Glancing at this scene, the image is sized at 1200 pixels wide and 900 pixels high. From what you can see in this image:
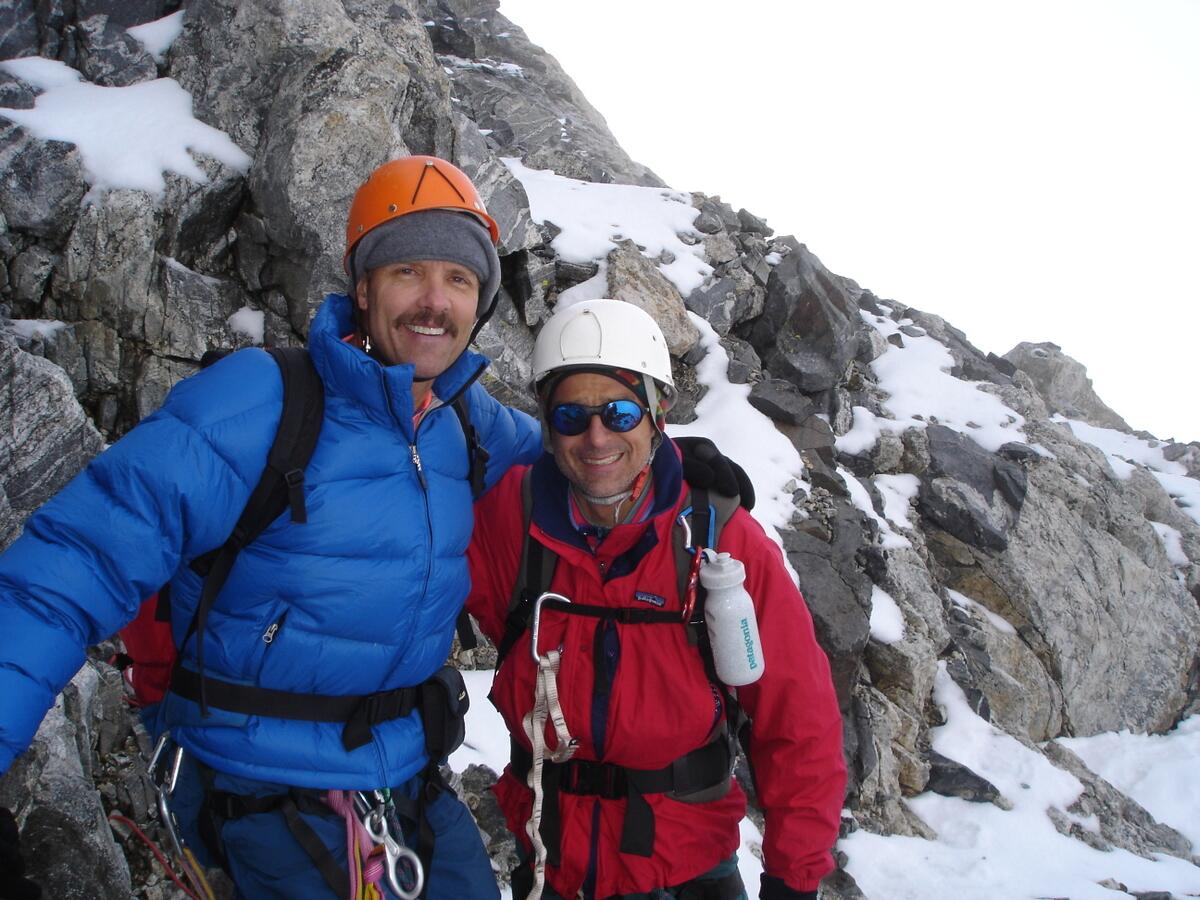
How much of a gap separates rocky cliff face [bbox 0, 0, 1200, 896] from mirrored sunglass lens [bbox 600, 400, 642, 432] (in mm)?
3242

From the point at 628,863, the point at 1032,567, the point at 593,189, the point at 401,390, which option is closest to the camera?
the point at 401,390

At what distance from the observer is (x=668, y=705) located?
3.24m

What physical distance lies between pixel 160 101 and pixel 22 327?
3.85m

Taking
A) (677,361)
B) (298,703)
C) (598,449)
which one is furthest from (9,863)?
(677,361)

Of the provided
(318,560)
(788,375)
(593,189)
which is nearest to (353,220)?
(318,560)

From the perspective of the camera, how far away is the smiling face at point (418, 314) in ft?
10.4

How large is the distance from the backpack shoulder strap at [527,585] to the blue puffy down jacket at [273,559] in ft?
0.96

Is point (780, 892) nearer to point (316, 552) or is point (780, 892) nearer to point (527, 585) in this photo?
point (527, 585)

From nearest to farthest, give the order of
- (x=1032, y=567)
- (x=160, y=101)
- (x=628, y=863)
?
(x=628, y=863) < (x=160, y=101) < (x=1032, y=567)

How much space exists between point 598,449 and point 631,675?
1.04 meters

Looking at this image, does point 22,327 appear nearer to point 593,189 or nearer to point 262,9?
point 262,9

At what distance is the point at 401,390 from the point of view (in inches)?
114

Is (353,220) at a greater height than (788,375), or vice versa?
(353,220)

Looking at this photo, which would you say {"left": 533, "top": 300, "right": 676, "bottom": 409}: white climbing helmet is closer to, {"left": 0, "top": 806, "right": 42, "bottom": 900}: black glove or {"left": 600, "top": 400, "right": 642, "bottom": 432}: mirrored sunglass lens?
{"left": 600, "top": 400, "right": 642, "bottom": 432}: mirrored sunglass lens
